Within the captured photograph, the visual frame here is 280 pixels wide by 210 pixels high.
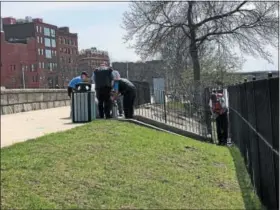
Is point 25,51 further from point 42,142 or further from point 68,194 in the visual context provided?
point 42,142

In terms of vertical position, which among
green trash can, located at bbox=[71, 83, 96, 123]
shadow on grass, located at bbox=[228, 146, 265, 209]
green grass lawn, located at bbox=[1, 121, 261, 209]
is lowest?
shadow on grass, located at bbox=[228, 146, 265, 209]

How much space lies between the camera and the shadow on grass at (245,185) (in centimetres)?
671

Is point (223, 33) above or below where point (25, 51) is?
above

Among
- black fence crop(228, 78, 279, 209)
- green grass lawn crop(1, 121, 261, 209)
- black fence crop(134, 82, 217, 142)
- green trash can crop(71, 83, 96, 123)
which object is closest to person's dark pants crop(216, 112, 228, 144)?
black fence crop(134, 82, 217, 142)

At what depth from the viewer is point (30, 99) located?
56.5 feet

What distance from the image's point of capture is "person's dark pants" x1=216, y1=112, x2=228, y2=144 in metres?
15.3

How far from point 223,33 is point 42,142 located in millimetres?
28422

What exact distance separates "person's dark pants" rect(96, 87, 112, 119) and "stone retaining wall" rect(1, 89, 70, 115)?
7.55ft

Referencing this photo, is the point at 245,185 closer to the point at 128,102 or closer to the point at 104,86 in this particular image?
the point at 104,86

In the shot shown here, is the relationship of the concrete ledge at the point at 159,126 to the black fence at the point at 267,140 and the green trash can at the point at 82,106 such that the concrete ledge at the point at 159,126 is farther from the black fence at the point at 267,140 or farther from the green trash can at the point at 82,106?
the black fence at the point at 267,140

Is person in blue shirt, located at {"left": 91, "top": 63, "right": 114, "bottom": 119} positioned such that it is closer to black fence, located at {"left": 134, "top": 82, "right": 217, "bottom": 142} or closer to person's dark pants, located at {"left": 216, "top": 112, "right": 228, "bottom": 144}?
black fence, located at {"left": 134, "top": 82, "right": 217, "bottom": 142}

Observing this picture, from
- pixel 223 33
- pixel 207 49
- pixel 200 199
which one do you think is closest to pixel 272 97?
pixel 200 199

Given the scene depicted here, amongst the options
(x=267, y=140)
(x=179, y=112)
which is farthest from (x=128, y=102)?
(x=267, y=140)

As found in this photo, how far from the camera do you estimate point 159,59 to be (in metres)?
39.5
